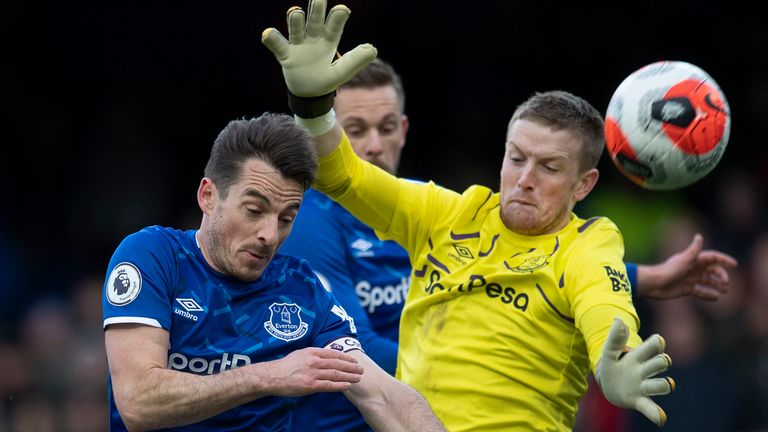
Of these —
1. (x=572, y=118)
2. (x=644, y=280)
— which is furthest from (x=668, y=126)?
(x=644, y=280)

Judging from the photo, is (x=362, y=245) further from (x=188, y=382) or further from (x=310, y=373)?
(x=188, y=382)

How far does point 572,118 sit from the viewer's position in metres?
5.29

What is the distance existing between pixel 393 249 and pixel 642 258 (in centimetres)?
576

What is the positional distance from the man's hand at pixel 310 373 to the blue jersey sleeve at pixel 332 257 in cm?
131

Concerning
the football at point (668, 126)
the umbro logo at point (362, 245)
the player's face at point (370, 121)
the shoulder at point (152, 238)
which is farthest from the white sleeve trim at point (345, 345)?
the player's face at point (370, 121)

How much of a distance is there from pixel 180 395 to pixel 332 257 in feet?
5.89

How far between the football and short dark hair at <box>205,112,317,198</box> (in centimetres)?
132

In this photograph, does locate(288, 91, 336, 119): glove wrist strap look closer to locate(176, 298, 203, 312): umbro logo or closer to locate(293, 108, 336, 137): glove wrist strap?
locate(293, 108, 336, 137): glove wrist strap

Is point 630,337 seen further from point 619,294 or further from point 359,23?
point 359,23

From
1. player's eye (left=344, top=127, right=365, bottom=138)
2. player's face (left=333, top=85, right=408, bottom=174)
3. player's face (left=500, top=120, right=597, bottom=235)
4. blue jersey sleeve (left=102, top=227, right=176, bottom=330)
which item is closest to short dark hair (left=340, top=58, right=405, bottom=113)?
player's face (left=333, top=85, right=408, bottom=174)

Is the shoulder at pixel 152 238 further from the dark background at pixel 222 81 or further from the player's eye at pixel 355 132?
the dark background at pixel 222 81

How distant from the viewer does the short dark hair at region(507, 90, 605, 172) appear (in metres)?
5.26

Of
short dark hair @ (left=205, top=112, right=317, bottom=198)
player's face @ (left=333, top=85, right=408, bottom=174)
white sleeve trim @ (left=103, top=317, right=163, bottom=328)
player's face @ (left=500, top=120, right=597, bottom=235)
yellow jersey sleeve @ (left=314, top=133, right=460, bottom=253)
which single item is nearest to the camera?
white sleeve trim @ (left=103, top=317, right=163, bottom=328)

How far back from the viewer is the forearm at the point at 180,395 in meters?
4.41
